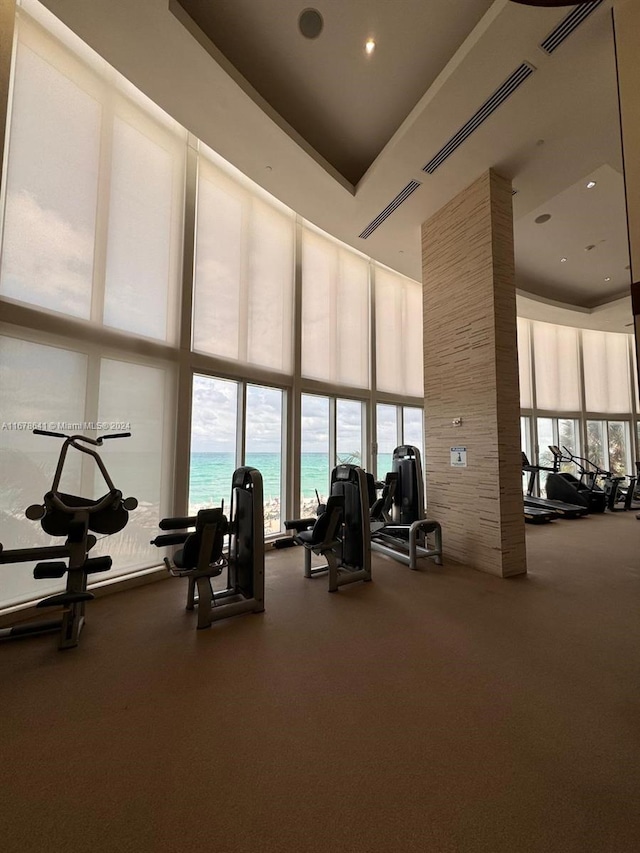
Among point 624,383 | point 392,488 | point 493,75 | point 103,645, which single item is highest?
point 493,75

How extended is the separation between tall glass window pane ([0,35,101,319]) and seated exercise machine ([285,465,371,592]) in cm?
314

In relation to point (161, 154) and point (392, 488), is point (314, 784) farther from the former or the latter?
point (161, 154)

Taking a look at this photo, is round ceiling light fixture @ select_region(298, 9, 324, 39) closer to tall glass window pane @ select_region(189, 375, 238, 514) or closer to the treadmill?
tall glass window pane @ select_region(189, 375, 238, 514)

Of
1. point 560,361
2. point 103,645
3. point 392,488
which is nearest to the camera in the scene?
point 103,645

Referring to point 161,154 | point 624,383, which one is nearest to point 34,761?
point 161,154

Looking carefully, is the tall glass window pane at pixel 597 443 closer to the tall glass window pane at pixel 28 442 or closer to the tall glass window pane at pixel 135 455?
the tall glass window pane at pixel 135 455

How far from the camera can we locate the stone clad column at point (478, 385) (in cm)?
418

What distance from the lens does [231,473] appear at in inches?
204

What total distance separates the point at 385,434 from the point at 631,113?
5.74 metres

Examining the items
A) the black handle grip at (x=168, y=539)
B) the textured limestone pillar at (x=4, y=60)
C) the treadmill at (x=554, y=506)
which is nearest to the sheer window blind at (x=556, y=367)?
the treadmill at (x=554, y=506)

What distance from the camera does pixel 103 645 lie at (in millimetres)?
2643

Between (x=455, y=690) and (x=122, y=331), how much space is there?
168 inches

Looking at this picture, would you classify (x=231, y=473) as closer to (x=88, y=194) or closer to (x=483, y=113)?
(x=88, y=194)

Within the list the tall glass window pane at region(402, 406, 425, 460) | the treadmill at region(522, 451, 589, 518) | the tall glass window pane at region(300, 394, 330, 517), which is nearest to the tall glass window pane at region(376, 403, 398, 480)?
the tall glass window pane at region(402, 406, 425, 460)
